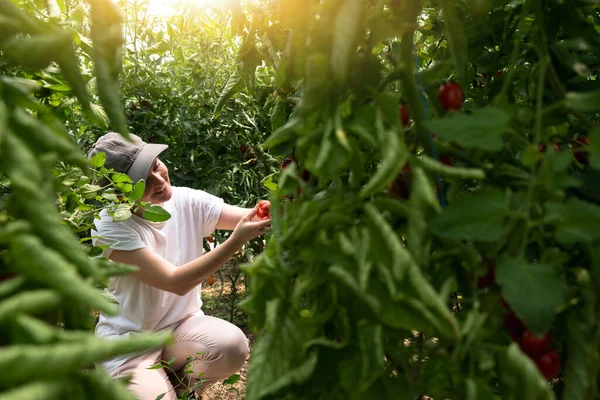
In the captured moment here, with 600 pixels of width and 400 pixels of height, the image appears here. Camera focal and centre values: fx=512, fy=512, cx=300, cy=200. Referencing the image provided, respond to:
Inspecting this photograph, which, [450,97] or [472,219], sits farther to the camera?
[450,97]

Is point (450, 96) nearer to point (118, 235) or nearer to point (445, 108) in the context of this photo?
point (445, 108)

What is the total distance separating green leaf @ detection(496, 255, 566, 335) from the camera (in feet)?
1.42

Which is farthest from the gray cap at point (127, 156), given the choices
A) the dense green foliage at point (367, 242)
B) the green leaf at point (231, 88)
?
the dense green foliage at point (367, 242)

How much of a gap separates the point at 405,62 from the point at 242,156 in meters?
3.47

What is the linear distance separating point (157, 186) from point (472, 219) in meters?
1.77

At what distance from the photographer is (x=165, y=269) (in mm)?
1915

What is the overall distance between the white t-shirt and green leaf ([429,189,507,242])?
1615 mm

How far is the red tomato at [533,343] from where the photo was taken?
512 mm

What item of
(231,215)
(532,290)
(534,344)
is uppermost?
(532,290)

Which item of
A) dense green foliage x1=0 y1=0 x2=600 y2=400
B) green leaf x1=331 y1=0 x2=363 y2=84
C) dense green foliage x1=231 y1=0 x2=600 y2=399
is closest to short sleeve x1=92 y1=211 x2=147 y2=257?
dense green foliage x1=0 y1=0 x2=600 y2=400

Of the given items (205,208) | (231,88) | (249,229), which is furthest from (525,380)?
(205,208)

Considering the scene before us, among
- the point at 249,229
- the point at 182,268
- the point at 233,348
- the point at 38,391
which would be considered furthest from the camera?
the point at 233,348

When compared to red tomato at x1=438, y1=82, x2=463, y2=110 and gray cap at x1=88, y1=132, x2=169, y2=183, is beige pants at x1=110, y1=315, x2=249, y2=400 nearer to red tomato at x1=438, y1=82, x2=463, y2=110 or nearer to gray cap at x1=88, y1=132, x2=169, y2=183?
gray cap at x1=88, y1=132, x2=169, y2=183

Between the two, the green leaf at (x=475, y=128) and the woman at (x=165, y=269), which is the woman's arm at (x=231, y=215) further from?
the green leaf at (x=475, y=128)
